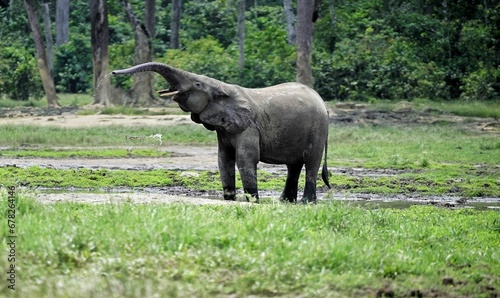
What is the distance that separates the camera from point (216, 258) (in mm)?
9117

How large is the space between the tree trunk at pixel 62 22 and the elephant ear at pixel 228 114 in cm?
3396

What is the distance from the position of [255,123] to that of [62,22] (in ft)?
115

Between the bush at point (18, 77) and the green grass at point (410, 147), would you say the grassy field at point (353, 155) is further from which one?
the bush at point (18, 77)

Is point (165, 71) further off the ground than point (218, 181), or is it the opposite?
point (165, 71)

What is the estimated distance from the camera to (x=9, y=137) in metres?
25.9

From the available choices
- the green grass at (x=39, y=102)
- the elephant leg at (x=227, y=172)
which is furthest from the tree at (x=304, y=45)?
the elephant leg at (x=227, y=172)

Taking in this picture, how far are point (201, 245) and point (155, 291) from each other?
1192 millimetres

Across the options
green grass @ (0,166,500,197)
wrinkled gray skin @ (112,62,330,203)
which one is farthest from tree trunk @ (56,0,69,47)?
wrinkled gray skin @ (112,62,330,203)

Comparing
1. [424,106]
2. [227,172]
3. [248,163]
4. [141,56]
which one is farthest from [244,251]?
[141,56]

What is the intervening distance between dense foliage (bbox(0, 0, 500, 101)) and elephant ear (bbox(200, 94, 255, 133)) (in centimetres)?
2113

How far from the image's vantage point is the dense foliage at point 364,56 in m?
36.9

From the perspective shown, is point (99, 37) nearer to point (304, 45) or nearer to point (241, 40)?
point (241, 40)

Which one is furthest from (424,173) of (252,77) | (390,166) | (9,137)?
(252,77)

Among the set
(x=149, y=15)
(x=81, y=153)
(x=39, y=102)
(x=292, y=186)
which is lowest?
(x=39, y=102)
